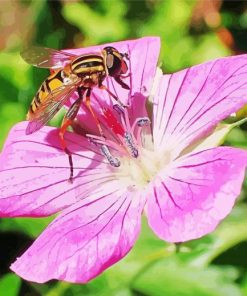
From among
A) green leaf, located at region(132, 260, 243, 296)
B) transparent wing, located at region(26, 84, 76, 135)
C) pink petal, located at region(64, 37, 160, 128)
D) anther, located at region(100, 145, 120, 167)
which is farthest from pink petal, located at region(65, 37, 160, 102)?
green leaf, located at region(132, 260, 243, 296)

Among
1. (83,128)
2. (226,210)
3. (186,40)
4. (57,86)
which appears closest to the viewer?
(226,210)

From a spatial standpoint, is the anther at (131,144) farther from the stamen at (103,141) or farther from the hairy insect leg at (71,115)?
the hairy insect leg at (71,115)

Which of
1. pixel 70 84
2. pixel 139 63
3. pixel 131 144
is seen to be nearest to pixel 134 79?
pixel 139 63

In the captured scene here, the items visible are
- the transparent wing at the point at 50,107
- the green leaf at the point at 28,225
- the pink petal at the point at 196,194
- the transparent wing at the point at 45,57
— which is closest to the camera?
the pink petal at the point at 196,194

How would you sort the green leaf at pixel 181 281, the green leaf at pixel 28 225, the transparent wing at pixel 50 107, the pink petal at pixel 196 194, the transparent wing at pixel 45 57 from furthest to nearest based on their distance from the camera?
the green leaf at pixel 28 225
the green leaf at pixel 181 281
the transparent wing at pixel 45 57
the transparent wing at pixel 50 107
the pink petal at pixel 196 194

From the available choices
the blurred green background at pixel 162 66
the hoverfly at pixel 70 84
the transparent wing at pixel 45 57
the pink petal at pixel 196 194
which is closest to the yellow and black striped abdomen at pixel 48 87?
the hoverfly at pixel 70 84

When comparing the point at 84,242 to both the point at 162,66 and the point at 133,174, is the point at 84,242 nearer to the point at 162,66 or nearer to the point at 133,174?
the point at 133,174

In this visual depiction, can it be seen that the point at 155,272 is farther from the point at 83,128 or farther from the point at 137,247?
the point at 83,128

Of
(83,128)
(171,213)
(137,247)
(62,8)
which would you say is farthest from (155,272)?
(62,8)
